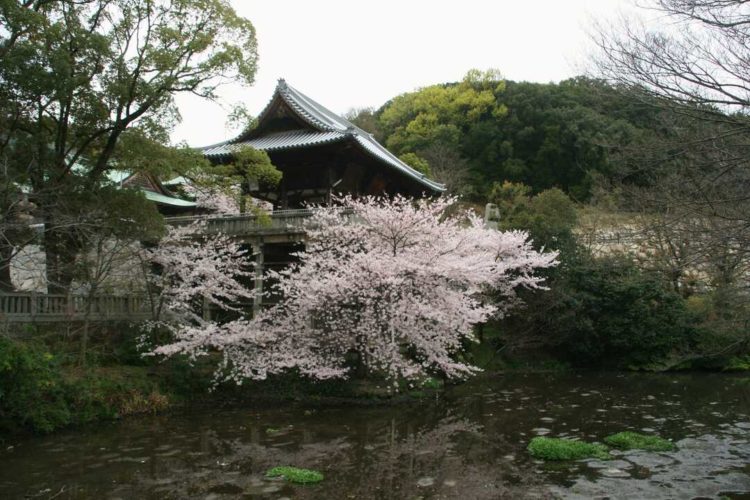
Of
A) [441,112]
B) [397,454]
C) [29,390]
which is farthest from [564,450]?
[441,112]

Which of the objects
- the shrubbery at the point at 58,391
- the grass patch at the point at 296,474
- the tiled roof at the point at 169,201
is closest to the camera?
the grass patch at the point at 296,474

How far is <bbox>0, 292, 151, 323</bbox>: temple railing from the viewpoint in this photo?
13.9 m

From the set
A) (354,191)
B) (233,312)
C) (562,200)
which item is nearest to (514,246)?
(354,191)

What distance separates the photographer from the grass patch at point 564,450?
32.2 ft

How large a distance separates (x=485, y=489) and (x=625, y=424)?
20.3 ft

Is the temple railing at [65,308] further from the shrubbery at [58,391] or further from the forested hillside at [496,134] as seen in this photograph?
the forested hillside at [496,134]

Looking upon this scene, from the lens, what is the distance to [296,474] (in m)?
8.70

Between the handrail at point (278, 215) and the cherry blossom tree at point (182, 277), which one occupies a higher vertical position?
the handrail at point (278, 215)

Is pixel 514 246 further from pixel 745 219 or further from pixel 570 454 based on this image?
pixel 745 219

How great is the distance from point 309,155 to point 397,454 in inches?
486

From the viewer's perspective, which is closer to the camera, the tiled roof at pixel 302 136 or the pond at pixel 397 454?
the pond at pixel 397 454

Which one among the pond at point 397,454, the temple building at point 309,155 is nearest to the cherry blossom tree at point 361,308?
the pond at point 397,454

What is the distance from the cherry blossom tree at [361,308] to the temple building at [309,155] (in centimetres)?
375

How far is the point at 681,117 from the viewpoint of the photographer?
8.18 metres
